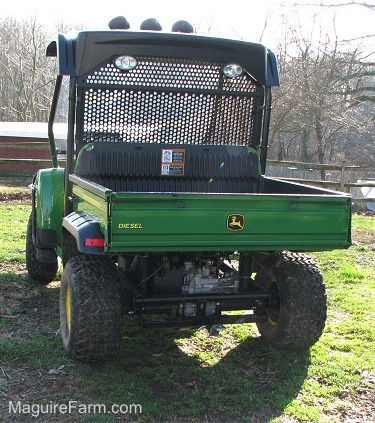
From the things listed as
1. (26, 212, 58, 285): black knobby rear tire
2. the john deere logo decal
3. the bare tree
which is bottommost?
(26, 212, 58, 285): black knobby rear tire

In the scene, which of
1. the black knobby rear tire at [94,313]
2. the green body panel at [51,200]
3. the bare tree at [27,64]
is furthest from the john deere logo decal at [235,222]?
the bare tree at [27,64]

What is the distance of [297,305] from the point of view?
3.97 meters

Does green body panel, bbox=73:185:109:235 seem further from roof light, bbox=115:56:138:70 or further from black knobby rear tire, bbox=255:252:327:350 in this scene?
black knobby rear tire, bbox=255:252:327:350

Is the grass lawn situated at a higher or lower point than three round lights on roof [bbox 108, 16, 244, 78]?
lower

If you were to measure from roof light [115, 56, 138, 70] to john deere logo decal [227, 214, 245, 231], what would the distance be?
183cm

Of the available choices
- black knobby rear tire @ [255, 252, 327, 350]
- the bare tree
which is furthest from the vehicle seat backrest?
the bare tree

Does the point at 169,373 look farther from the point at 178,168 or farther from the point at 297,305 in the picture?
the point at 178,168

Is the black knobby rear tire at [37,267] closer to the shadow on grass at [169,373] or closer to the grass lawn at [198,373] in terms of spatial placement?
the grass lawn at [198,373]

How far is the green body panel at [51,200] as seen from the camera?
5000mm

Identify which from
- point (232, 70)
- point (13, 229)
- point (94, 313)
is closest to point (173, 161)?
point (232, 70)

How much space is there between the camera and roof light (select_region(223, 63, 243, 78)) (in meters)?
4.73

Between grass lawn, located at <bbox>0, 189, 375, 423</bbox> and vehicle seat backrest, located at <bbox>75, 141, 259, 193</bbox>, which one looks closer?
grass lawn, located at <bbox>0, 189, 375, 423</bbox>

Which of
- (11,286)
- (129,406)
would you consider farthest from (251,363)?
(11,286)

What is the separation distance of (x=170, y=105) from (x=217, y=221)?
1774 millimetres
